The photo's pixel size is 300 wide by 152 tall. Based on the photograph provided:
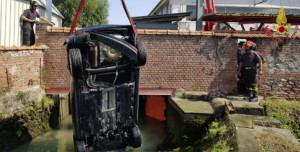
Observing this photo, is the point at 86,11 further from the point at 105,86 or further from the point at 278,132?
the point at 278,132

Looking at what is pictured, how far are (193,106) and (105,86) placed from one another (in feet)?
11.2

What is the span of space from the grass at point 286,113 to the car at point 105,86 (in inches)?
168

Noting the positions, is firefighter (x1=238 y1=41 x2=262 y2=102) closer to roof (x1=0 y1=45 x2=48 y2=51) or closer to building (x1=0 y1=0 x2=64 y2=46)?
roof (x1=0 y1=45 x2=48 y2=51)

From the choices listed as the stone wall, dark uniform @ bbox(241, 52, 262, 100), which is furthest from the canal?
the stone wall

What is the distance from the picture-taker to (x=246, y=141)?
5.14 meters

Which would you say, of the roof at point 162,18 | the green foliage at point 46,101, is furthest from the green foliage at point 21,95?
the roof at point 162,18

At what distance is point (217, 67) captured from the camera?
9609mm

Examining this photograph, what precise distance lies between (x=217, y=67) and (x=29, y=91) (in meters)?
5.72

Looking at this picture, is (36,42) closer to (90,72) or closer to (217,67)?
(90,72)

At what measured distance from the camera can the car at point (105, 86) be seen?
5008 millimetres

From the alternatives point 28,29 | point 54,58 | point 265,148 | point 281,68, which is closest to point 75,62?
point 265,148

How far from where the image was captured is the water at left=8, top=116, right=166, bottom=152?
841 centimetres

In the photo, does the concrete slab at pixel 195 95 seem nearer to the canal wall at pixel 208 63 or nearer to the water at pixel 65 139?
the canal wall at pixel 208 63

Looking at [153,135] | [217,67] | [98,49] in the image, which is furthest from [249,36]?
[98,49]
